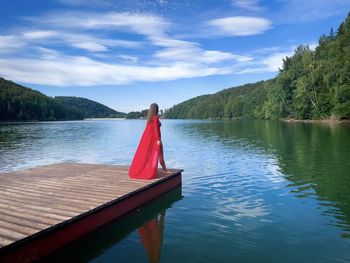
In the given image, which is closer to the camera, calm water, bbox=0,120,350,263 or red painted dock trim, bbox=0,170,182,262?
red painted dock trim, bbox=0,170,182,262

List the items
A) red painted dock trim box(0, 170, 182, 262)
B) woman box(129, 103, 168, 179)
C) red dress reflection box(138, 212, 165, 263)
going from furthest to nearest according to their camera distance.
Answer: woman box(129, 103, 168, 179) → red dress reflection box(138, 212, 165, 263) → red painted dock trim box(0, 170, 182, 262)

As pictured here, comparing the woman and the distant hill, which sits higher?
the distant hill

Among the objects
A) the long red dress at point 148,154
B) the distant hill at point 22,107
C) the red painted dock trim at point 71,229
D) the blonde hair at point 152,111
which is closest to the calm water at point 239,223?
the red painted dock trim at point 71,229

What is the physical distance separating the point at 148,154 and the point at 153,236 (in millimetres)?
3478

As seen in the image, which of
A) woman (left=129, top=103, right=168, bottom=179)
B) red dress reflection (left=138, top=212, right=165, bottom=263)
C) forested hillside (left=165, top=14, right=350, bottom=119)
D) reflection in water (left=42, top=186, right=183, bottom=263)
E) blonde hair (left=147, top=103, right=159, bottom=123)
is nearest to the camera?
reflection in water (left=42, top=186, right=183, bottom=263)

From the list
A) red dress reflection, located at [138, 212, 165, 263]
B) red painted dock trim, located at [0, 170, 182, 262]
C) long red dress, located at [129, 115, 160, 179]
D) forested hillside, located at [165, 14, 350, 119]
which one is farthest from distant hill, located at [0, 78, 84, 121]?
red dress reflection, located at [138, 212, 165, 263]

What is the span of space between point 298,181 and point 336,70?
57.8 m

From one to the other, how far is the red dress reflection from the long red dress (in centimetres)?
190

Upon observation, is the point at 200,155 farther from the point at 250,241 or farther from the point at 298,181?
the point at 250,241

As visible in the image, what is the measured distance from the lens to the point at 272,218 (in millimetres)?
8891

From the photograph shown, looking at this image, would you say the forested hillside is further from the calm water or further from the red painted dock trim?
the red painted dock trim

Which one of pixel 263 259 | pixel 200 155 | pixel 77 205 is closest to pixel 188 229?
pixel 263 259

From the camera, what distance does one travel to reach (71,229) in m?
6.96

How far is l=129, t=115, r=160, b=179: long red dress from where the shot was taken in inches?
421
